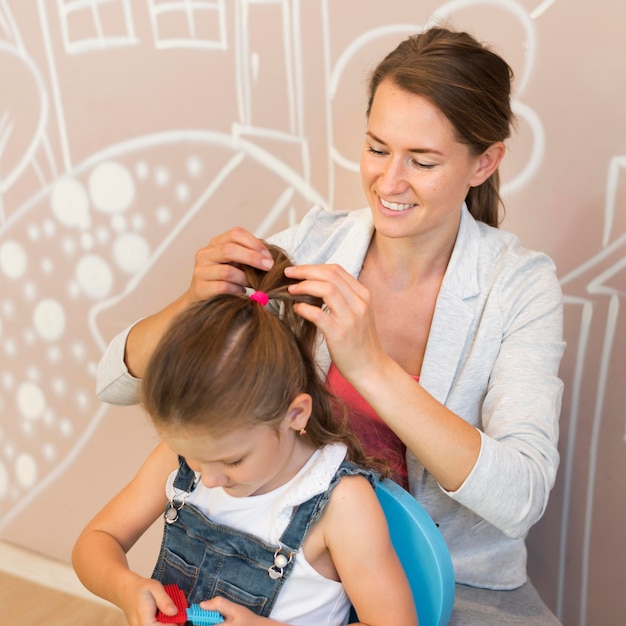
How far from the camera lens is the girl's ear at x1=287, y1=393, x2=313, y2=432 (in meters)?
1.04

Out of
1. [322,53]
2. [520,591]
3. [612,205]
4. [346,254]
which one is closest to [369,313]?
[346,254]

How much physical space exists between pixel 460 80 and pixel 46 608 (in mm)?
1648

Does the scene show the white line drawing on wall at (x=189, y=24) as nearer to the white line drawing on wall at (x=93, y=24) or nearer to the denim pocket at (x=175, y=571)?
the white line drawing on wall at (x=93, y=24)

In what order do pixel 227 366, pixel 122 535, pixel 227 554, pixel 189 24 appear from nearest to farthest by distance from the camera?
pixel 227 366 → pixel 227 554 → pixel 122 535 → pixel 189 24

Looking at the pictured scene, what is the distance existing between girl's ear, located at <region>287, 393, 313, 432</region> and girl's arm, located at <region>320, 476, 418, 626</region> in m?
0.09

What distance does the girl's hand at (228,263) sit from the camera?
1.12 metres

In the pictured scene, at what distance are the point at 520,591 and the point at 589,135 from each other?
0.79 m

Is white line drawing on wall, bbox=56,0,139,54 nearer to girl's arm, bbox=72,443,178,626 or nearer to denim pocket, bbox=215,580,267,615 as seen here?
girl's arm, bbox=72,443,178,626

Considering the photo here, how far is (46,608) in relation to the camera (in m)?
2.13

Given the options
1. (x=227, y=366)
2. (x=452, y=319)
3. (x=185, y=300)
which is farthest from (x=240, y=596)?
(x=452, y=319)

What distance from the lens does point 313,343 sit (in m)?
1.13

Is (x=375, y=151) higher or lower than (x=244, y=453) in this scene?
higher

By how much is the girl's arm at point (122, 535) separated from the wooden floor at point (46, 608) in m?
1.00

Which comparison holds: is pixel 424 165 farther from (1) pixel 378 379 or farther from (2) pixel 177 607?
(2) pixel 177 607
